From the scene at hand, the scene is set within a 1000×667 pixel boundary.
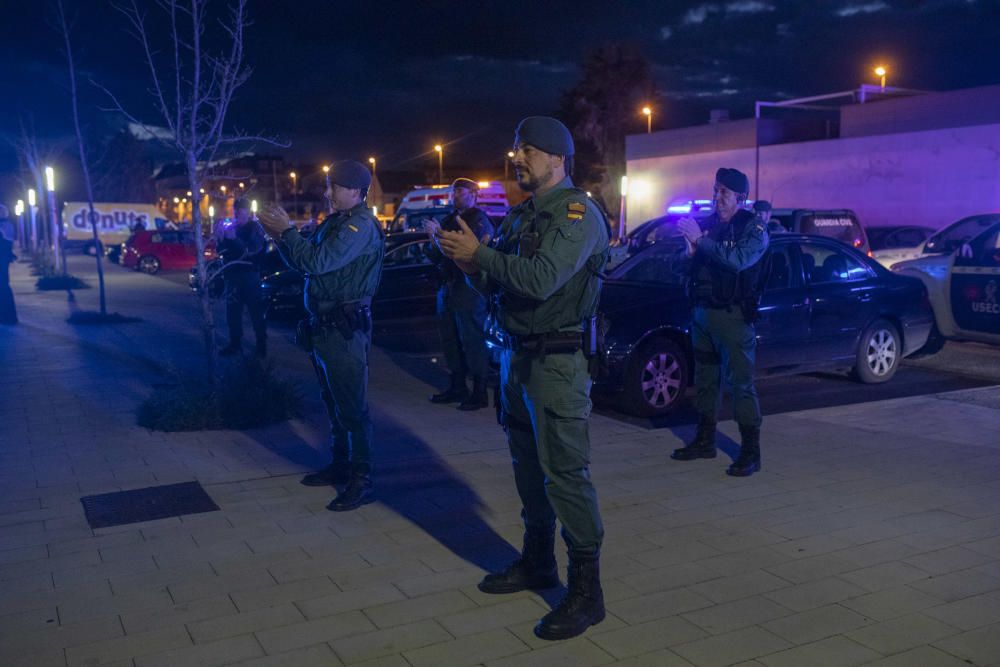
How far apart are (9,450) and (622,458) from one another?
4.50m

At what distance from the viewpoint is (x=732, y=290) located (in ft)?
20.4

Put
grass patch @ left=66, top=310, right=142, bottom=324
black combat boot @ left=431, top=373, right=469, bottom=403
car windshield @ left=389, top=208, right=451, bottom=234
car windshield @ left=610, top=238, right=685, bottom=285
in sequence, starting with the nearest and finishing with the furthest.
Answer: car windshield @ left=610, top=238, right=685, bottom=285, black combat boot @ left=431, top=373, right=469, bottom=403, grass patch @ left=66, top=310, right=142, bottom=324, car windshield @ left=389, top=208, right=451, bottom=234

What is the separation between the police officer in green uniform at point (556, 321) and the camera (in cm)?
387

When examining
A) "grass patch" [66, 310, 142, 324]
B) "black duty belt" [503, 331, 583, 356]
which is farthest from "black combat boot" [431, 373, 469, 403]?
"grass patch" [66, 310, 142, 324]

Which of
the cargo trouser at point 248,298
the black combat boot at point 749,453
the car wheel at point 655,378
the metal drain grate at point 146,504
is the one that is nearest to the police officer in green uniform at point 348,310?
the metal drain grate at point 146,504

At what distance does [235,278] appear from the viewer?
11641mm

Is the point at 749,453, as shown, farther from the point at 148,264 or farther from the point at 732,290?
the point at 148,264

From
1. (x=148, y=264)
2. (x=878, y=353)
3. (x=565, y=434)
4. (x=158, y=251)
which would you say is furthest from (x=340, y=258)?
(x=158, y=251)

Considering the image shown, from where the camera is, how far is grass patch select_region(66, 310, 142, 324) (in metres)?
15.1

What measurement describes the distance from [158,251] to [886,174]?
23.4 meters

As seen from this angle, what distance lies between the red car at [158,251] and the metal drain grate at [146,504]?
27.2m

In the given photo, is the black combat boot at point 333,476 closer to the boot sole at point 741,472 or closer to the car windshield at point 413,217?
the boot sole at point 741,472

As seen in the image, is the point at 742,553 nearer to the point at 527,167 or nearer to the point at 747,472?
the point at 747,472

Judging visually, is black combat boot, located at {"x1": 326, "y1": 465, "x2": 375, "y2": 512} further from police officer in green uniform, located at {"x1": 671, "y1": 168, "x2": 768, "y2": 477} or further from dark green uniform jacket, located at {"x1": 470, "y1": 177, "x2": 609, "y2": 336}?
police officer in green uniform, located at {"x1": 671, "y1": 168, "x2": 768, "y2": 477}
